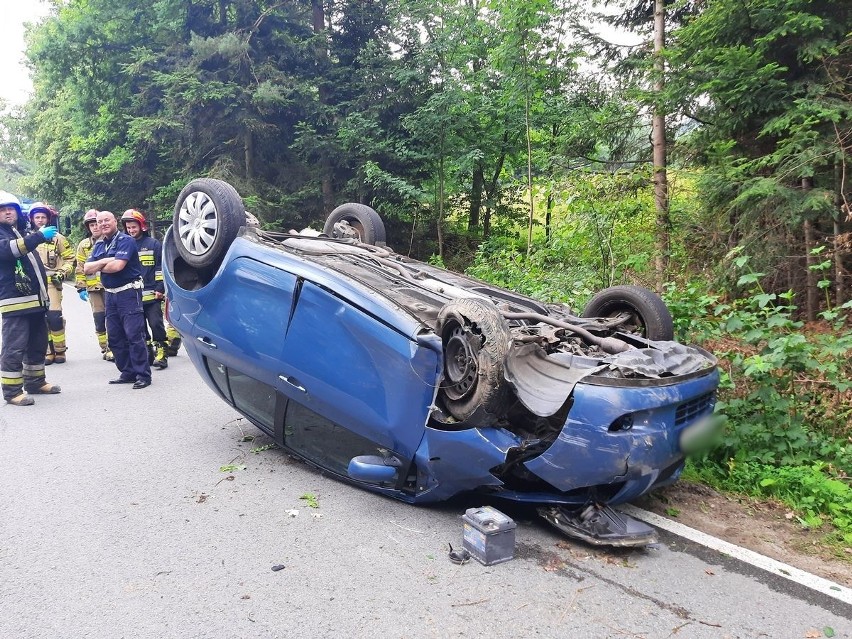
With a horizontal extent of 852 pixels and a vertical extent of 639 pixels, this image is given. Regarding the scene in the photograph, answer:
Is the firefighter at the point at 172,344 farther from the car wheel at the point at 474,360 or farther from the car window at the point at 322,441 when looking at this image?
the car wheel at the point at 474,360

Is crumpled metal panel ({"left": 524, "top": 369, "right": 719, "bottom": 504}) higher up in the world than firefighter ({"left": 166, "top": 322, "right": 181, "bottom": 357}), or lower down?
higher up

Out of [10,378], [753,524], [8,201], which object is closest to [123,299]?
[10,378]

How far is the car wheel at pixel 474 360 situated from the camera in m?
2.82

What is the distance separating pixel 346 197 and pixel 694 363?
36.0ft

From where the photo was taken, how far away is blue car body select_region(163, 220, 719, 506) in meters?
2.71

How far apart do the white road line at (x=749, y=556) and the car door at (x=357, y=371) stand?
4.55 feet

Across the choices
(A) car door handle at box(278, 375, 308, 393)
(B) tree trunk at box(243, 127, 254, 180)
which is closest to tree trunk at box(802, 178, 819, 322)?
(A) car door handle at box(278, 375, 308, 393)

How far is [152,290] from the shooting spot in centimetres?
756

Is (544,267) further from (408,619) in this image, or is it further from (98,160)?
(98,160)

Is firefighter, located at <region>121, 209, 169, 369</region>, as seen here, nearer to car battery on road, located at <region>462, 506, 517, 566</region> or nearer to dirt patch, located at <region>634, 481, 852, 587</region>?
car battery on road, located at <region>462, 506, 517, 566</region>

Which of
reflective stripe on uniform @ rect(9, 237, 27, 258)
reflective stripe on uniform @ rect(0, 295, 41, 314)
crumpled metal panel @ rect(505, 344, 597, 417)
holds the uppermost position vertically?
reflective stripe on uniform @ rect(9, 237, 27, 258)

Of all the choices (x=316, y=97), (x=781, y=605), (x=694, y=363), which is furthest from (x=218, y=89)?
(x=781, y=605)

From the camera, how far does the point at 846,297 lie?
18.7 ft

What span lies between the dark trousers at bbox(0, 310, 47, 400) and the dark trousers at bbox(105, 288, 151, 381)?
653 mm
